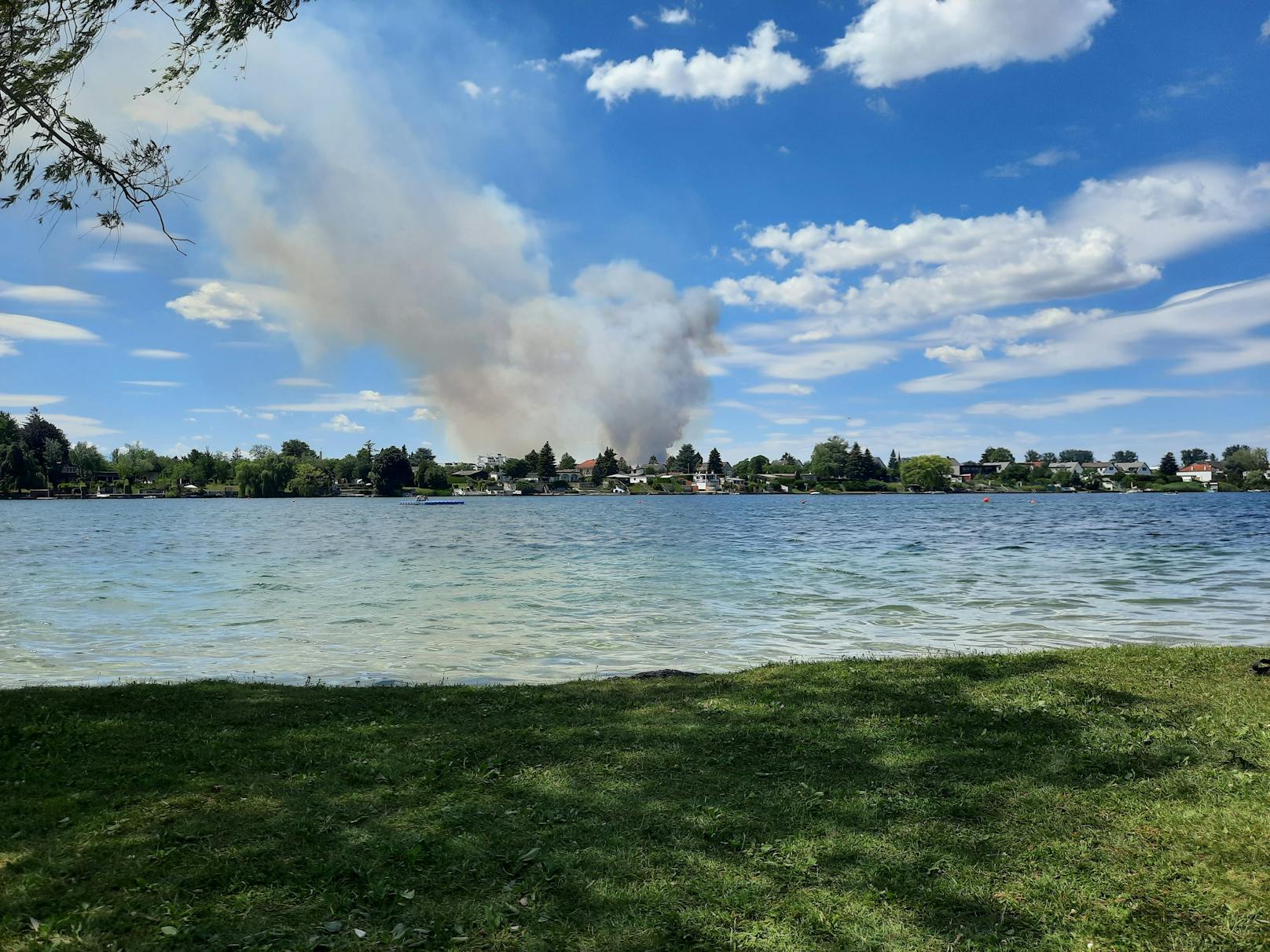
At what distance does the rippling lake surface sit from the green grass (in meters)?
5.20

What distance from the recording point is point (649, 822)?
5887 millimetres

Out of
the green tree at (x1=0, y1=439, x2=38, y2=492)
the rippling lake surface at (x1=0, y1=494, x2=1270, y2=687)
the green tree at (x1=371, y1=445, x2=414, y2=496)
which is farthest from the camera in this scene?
the green tree at (x1=371, y1=445, x2=414, y2=496)

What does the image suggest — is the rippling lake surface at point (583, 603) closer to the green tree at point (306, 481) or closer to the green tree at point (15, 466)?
the green tree at point (15, 466)

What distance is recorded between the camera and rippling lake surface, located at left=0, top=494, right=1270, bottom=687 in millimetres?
14773

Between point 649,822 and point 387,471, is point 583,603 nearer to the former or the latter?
point 649,822

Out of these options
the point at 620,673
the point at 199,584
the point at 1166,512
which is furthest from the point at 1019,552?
the point at 1166,512

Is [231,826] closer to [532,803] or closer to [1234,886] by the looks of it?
[532,803]

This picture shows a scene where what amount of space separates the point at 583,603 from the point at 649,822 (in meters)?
16.5

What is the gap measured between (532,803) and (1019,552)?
1494 inches

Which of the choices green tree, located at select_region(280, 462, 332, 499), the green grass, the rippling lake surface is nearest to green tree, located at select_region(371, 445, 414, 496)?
green tree, located at select_region(280, 462, 332, 499)

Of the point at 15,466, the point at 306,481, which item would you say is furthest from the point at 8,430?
the point at 306,481

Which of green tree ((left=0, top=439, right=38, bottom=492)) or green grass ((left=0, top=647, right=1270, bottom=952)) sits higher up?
green tree ((left=0, top=439, right=38, bottom=492))

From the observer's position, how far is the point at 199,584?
28.1 metres

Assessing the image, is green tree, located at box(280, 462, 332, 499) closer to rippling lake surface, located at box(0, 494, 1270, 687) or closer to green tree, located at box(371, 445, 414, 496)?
green tree, located at box(371, 445, 414, 496)
